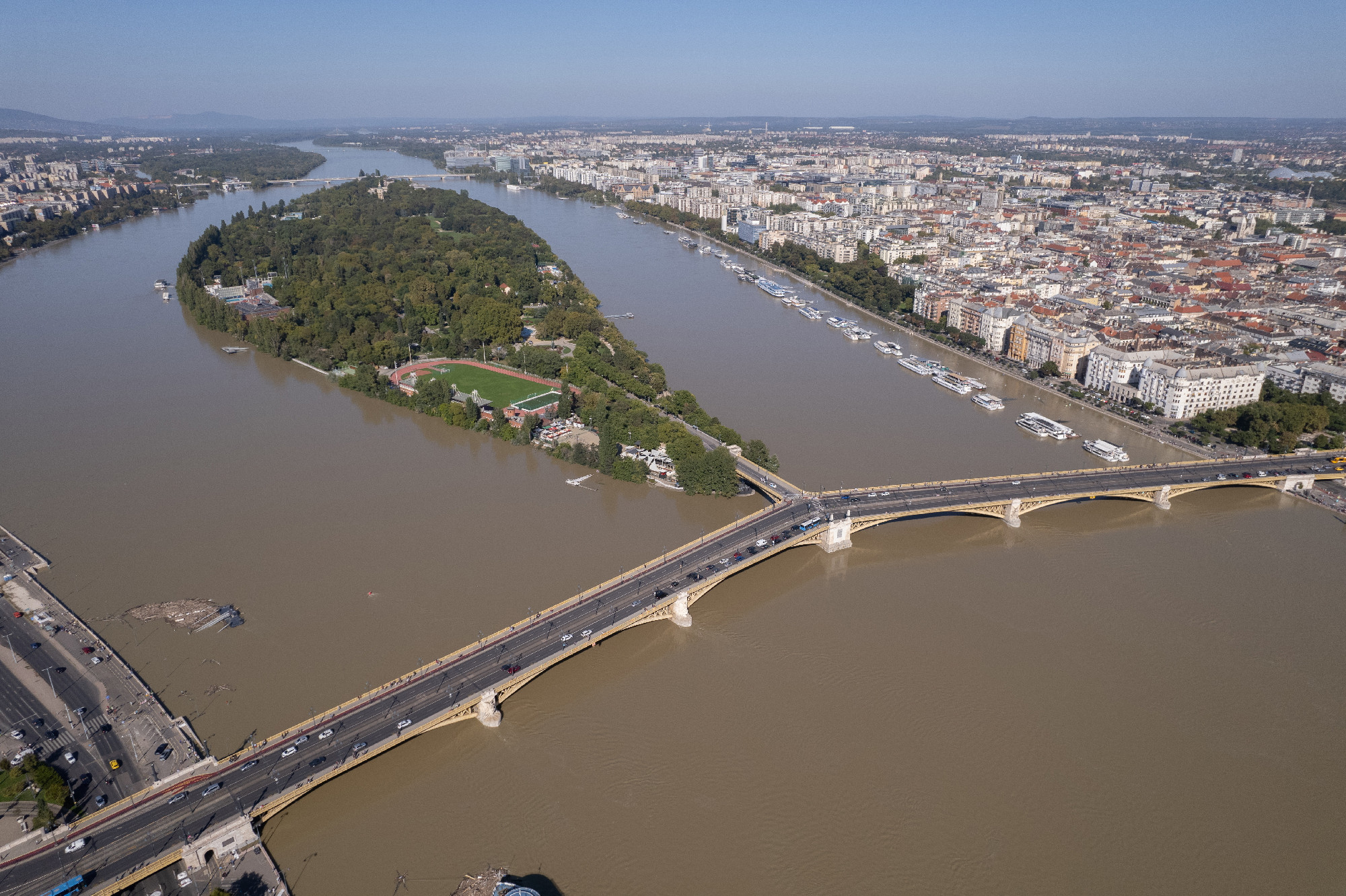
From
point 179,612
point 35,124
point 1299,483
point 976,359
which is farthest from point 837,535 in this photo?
point 35,124

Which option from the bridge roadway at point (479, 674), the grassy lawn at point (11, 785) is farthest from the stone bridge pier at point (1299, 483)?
the grassy lawn at point (11, 785)

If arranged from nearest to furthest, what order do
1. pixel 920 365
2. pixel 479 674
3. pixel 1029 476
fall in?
pixel 479 674, pixel 1029 476, pixel 920 365

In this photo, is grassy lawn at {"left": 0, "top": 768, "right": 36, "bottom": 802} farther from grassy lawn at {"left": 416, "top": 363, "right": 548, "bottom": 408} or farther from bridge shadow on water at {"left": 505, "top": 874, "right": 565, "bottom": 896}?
grassy lawn at {"left": 416, "top": 363, "right": 548, "bottom": 408}

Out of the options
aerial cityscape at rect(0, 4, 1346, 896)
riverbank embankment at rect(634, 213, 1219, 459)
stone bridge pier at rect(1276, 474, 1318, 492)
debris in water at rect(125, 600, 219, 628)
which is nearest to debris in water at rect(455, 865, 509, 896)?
aerial cityscape at rect(0, 4, 1346, 896)

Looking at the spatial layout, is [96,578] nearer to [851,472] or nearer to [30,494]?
[30,494]

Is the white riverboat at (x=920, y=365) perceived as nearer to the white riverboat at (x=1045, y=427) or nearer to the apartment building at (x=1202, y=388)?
the white riverboat at (x=1045, y=427)

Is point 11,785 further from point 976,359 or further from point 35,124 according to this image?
point 35,124
